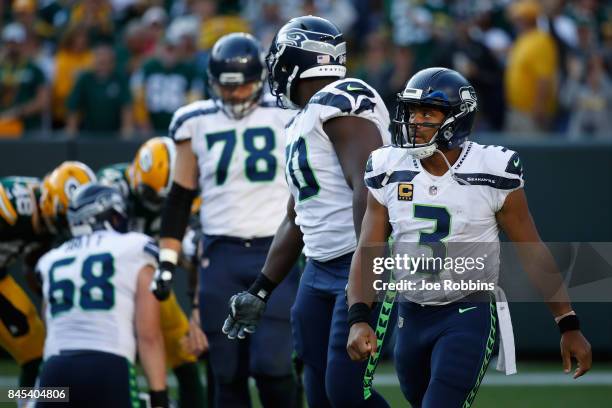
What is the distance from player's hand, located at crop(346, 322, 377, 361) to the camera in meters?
4.17

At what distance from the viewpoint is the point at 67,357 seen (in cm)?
537

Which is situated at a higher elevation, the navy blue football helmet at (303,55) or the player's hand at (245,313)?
the navy blue football helmet at (303,55)

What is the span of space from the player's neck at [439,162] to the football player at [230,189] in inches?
62.2

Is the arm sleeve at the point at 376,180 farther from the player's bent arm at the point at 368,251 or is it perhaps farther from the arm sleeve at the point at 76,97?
the arm sleeve at the point at 76,97

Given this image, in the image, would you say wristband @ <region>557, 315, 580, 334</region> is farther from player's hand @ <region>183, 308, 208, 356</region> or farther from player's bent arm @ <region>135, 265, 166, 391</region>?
player's hand @ <region>183, 308, 208, 356</region>

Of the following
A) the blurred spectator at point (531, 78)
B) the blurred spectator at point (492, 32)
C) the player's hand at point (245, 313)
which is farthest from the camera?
the blurred spectator at point (492, 32)

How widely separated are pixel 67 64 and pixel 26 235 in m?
4.78

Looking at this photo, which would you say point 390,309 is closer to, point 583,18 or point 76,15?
point 583,18

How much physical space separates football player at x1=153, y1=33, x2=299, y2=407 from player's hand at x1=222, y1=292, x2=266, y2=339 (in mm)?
694

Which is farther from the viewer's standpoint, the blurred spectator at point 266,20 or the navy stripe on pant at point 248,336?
the blurred spectator at point 266,20

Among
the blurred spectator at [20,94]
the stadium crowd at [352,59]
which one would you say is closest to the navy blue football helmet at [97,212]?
the stadium crowd at [352,59]

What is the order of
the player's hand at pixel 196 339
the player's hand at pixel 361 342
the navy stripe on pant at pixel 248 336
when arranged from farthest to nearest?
the player's hand at pixel 196 339 < the navy stripe on pant at pixel 248 336 < the player's hand at pixel 361 342

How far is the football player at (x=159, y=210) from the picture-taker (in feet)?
20.7

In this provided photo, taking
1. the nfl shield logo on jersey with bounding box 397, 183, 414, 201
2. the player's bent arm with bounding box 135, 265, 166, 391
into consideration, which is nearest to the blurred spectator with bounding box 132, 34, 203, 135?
the player's bent arm with bounding box 135, 265, 166, 391
